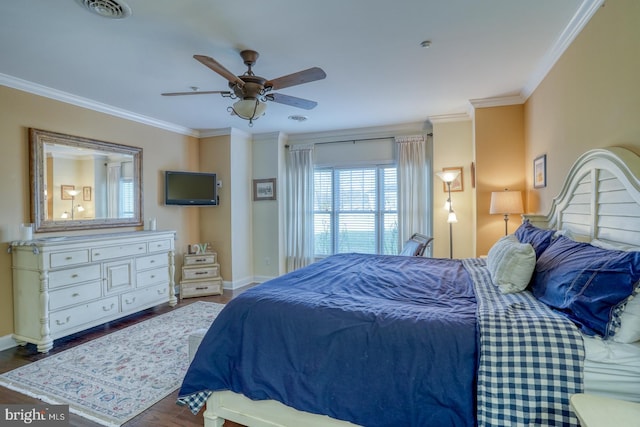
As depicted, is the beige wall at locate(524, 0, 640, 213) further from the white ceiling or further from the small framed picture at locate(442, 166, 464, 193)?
the small framed picture at locate(442, 166, 464, 193)

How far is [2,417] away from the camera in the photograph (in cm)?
194

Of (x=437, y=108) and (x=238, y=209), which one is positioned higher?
(x=437, y=108)

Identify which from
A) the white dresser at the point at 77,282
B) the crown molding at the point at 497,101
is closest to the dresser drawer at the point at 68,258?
the white dresser at the point at 77,282

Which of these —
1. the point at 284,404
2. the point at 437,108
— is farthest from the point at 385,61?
the point at 284,404

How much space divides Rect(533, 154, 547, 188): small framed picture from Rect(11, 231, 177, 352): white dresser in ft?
14.5

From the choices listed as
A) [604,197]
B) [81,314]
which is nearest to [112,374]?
[81,314]

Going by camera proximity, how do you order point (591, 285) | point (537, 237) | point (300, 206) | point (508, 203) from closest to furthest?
point (591, 285) → point (537, 237) → point (508, 203) → point (300, 206)

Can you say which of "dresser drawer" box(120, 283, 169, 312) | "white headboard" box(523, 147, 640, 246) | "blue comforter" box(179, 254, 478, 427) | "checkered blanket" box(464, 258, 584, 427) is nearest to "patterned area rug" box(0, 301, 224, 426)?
"dresser drawer" box(120, 283, 169, 312)

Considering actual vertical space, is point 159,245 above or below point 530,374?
above

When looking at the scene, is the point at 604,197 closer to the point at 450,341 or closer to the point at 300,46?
the point at 450,341

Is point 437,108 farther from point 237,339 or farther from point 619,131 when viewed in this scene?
Result: point 237,339

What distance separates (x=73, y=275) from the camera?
3104 mm

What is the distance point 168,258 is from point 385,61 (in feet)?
11.9

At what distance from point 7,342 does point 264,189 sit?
11.7ft
